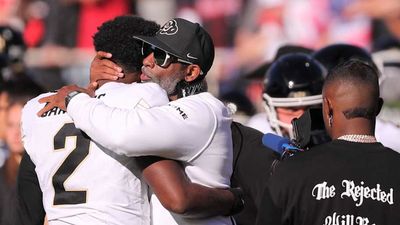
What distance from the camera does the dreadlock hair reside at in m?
4.77

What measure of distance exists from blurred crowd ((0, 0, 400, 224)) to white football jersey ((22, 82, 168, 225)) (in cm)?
711

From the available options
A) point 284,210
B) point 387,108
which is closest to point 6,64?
point 387,108

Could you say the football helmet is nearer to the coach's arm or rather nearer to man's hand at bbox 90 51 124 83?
man's hand at bbox 90 51 124 83

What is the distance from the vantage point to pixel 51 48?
14148mm

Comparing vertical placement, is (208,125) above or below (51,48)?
above

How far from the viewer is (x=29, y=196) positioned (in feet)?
16.5

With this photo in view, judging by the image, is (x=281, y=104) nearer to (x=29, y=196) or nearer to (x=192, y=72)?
(x=192, y=72)

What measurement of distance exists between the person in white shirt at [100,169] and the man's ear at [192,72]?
0.18m

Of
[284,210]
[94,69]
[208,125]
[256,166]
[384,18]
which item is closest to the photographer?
[284,210]

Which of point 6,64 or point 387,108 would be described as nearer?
point 6,64

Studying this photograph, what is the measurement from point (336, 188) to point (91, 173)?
111cm

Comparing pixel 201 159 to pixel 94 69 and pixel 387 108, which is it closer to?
pixel 94 69

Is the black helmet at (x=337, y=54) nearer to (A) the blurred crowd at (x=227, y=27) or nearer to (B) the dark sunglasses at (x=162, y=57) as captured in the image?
(B) the dark sunglasses at (x=162, y=57)

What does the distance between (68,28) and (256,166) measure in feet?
28.8
